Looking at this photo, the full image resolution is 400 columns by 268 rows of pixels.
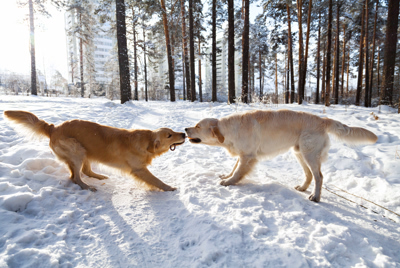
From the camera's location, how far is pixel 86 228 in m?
2.00

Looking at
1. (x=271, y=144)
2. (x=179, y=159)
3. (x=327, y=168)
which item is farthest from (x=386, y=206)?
(x=179, y=159)

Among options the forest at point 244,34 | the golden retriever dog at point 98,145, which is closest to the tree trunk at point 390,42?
the forest at point 244,34

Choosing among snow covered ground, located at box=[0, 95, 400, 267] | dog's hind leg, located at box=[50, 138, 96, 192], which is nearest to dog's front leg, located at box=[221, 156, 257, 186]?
snow covered ground, located at box=[0, 95, 400, 267]

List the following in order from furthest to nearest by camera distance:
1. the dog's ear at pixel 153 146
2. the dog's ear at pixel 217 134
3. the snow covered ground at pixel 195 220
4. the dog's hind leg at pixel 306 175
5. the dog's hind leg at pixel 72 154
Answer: the dog's ear at pixel 217 134 < the dog's ear at pixel 153 146 < the dog's hind leg at pixel 306 175 < the dog's hind leg at pixel 72 154 < the snow covered ground at pixel 195 220

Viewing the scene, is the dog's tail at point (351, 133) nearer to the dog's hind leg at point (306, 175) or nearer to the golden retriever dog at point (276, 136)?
the golden retriever dog at point (276, 136)

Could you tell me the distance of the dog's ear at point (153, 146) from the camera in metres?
3.29

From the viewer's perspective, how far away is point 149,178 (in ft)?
10.1

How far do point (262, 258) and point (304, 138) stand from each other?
2076 mm

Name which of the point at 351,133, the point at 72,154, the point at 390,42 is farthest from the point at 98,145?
the point at 390,42

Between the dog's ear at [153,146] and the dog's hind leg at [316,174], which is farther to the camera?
the dog's ear at [153,146]

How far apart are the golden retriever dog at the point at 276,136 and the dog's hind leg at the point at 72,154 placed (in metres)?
1.81

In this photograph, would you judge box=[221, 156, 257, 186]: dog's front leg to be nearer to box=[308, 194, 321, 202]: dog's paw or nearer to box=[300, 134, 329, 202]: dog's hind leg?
box=[300, 134, 329, 202]: dog's hind leg

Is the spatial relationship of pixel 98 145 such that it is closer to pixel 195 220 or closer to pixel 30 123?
pixel 30 123

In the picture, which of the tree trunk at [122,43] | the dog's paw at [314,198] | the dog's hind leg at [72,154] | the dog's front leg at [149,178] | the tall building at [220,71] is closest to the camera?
the dog's paw at [314,198]
